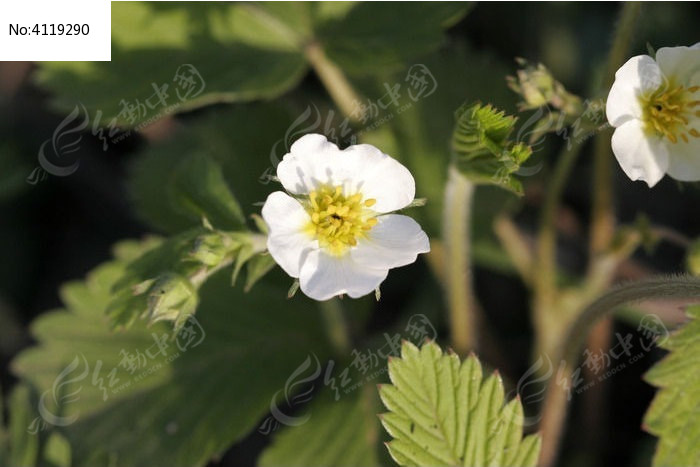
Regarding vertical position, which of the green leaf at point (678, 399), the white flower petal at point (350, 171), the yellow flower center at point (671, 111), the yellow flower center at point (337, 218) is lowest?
the green leaf at point (678, 399)

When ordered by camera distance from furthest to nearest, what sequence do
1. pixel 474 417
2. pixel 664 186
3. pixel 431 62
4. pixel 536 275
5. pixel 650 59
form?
pixel 664 186, pixel 431 62, pixel 536 275, pixel 474 417, pixel 650 59

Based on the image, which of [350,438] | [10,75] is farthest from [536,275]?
[10,75]

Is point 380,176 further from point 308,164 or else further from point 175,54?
point 175,54

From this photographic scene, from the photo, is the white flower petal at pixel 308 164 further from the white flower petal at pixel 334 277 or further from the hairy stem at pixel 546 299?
the hairy stem at pixel 546 299

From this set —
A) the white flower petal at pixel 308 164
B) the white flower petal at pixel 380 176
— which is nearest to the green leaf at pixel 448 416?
the white flower petal at pixel 380 176

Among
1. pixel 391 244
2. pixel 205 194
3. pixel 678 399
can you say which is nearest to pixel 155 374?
pixel 205 194

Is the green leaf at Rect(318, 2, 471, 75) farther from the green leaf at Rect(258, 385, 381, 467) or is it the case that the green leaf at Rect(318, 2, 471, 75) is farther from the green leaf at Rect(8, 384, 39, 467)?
the green leaf at Rect(8, 384, 39, 467)

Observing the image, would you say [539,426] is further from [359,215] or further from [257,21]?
[257,21]
